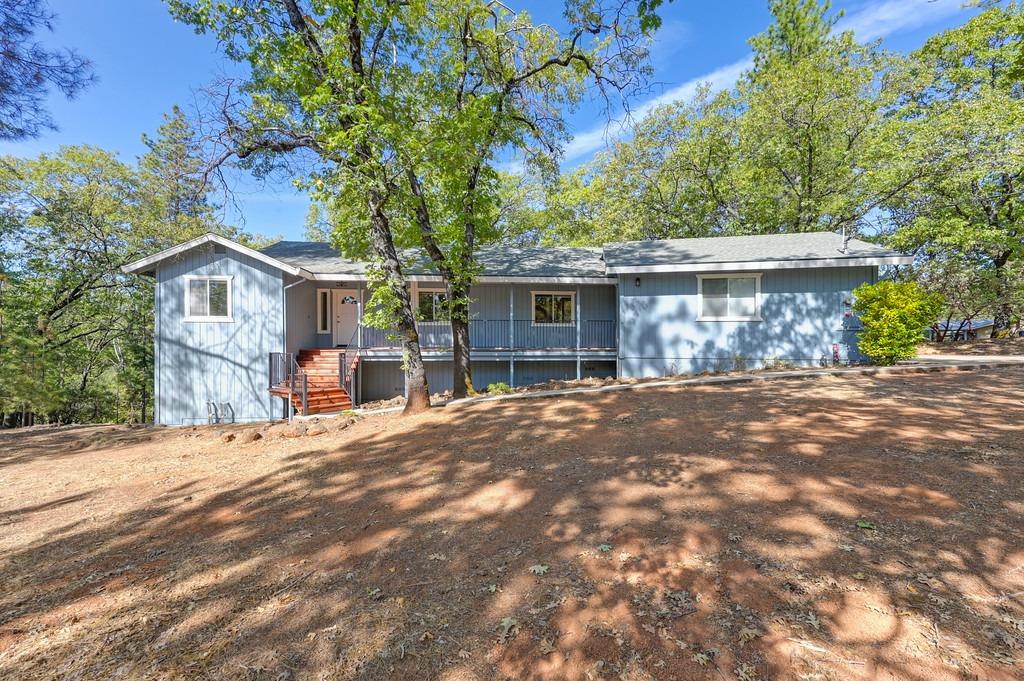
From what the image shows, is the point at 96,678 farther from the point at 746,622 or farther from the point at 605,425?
the point at 605,425

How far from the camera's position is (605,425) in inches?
238

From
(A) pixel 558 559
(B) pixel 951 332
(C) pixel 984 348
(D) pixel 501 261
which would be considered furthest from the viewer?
(B) pixel 951 332

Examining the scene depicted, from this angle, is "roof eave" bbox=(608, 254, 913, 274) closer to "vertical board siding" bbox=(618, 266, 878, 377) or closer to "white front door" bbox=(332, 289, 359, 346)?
"vertical board siding" bbox=(618, 266, 878, 377)

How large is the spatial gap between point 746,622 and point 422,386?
6.80 m

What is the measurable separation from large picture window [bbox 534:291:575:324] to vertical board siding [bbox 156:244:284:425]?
297 inches

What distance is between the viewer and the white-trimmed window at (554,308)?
45.7 ft

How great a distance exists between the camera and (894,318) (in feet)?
31.3

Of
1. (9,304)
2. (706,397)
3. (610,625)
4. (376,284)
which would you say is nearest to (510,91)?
(376,284)

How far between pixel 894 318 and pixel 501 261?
10.2 metres

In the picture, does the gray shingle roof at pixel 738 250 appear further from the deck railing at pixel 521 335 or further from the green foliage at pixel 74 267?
the green foliage at pixel 74 267

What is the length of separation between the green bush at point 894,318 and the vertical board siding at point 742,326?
1.23 meters

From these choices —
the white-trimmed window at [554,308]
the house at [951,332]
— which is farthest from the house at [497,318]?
the house at [951,332]

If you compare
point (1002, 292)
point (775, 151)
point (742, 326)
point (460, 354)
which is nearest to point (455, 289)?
point (460, 354)

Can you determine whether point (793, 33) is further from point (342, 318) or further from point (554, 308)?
point (342, 318)
